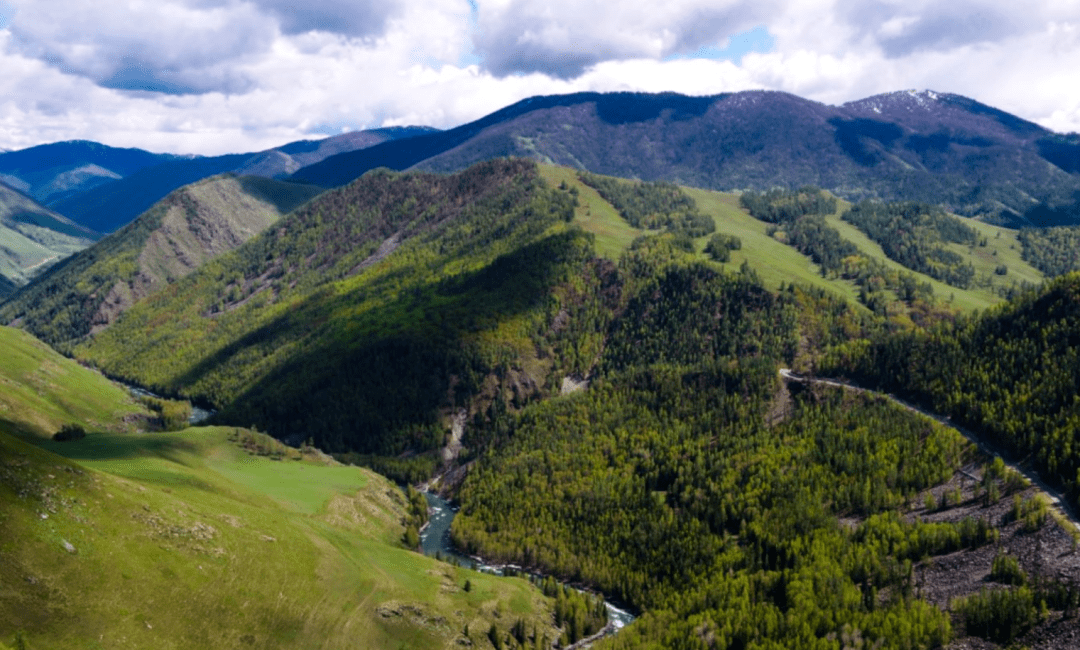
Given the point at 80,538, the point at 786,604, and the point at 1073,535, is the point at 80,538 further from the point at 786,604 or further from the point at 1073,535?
the point at 1073,535

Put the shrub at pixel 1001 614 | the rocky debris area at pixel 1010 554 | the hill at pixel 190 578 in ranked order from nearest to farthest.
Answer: the hill at pixel 190 578 → the rocky debris area at pixel 1010 554 → the shrub at pixel 1001 614

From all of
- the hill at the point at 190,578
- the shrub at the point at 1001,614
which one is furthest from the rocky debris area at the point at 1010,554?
the hill at the point at 190,578

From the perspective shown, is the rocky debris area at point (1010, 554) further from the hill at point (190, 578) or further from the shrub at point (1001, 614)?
the hill at point (190, 578)

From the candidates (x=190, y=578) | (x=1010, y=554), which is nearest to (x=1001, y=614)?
(x=1010, y=554)

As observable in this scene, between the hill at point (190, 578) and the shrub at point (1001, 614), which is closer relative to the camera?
the hill at point (190, 578)

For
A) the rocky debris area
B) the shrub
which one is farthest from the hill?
the shrub

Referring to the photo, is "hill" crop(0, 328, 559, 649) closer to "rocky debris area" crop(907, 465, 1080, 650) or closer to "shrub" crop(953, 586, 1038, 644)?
"rocky debris area" crop(907, 465, 1080, 650)

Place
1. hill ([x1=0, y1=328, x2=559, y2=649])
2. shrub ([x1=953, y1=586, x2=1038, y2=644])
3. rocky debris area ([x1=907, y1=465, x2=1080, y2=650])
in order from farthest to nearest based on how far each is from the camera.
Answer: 1. shrub ([x1=953, y1=586, x2=1038, y2=644])
2. rocky debris area ([x1=907, y1=465, x2=1080, y2=650])
3. hill ([x1=0, y1=328, x2=559, y2=649])

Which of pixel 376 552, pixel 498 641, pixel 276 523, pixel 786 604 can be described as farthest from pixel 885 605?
pixel 276 523

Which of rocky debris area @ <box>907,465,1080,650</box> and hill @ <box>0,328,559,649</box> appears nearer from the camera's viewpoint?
hill @ <box>0,328,559,649</box>

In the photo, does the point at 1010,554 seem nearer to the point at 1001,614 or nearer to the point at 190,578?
the point at 1001,614

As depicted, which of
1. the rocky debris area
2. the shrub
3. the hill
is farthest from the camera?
the shrub
